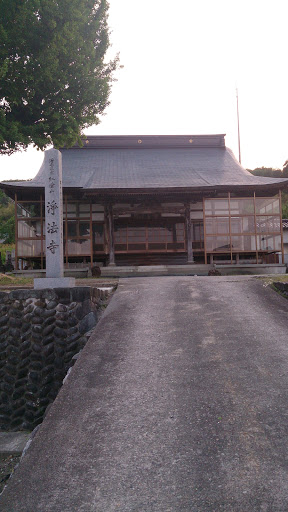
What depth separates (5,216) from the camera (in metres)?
36.7

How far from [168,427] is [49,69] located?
33.2 ft

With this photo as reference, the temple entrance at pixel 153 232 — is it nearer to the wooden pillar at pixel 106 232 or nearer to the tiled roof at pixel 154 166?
the wooden pillar at pixel 106 232

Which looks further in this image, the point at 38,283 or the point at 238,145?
the point at 238,145

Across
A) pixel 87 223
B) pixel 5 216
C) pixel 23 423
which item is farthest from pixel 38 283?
pixel 5 216

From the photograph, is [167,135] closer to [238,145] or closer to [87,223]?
[87,223]

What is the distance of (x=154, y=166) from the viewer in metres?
20.9

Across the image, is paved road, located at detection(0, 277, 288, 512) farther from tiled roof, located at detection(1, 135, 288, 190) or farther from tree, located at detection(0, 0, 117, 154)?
tiled roof, located at detection(1, 135, 288, 190)

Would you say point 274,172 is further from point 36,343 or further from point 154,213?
point 36,343

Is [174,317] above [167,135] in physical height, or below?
below

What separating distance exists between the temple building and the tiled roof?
57 millimetres

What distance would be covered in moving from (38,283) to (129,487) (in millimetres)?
5652

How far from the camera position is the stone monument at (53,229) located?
26.2 feet

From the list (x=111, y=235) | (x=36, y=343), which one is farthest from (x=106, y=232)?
(x=36, y=343)

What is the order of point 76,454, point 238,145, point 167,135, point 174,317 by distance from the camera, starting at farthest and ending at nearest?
point 238,145 → point 167,135 → point 174,317 → point 76,454
